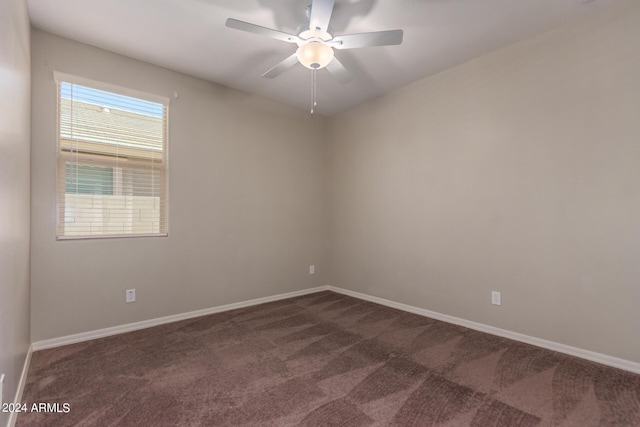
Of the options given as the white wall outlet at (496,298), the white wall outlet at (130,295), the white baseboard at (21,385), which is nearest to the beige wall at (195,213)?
the white wall outlet at (130,295)

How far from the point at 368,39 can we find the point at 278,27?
81 cm

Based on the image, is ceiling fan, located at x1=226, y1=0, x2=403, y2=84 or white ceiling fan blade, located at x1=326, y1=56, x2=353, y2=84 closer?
ceiling fan, located at x1=226, y1=0, x2=403, y2=84

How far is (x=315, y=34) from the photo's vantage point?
2.08m

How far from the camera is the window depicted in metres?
2.57

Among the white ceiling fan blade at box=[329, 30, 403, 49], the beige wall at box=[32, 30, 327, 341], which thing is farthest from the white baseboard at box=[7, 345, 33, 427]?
the white ceiling fan blade at box=[329, 30, 403, 49]

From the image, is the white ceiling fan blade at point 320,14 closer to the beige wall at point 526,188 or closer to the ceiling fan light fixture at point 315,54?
the ceiling fan light fixture at point 315,54

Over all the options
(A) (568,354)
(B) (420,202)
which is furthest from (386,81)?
(A) (568,354)

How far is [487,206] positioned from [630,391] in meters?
1.55

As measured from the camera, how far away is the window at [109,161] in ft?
8.42

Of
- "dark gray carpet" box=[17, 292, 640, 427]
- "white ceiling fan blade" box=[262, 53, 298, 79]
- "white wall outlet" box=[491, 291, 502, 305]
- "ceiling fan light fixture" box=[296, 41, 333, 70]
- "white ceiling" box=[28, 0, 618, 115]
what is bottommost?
"dark gray carpet" box=[17, 292, 640, 427]

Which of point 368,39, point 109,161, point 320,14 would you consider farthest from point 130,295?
point 368,39

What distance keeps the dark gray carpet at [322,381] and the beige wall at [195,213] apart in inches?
16.3

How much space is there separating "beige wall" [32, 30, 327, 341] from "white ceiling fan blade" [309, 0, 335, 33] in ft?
5.99

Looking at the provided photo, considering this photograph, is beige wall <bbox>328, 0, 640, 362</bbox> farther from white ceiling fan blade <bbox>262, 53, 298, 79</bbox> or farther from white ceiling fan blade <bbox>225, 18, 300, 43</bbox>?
white ceiling fan blade <bbox>225, 18, 300, 43</bbox>
